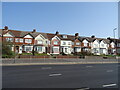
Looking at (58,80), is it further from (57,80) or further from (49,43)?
(49,43)

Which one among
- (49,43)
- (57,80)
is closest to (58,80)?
(57,80)

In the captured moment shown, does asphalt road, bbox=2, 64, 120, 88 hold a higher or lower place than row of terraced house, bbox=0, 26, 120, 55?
lower

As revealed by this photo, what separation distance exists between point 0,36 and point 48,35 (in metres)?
20.5

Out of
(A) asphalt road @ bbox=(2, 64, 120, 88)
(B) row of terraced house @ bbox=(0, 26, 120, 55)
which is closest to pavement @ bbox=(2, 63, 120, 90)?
(A) asphalt road @ bbox=(2, 64, 120, 88)

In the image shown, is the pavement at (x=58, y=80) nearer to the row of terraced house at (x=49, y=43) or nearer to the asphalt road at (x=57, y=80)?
the asphalt road at (x=57, y=80)

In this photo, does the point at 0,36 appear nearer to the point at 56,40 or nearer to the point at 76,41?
the point at 56,40

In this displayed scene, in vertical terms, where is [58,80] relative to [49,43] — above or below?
below

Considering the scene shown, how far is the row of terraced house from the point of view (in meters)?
54.9

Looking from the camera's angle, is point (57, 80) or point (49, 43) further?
point (49, 43)

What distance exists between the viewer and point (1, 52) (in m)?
37.2

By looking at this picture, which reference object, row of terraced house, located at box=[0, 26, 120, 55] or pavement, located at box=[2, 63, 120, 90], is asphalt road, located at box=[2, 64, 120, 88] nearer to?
pavement, located at box=[2, 63, 120, 90]

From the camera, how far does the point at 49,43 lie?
6100cm

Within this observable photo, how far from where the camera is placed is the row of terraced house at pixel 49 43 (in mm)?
54928

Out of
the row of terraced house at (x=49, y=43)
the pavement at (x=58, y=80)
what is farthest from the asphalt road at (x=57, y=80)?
the row of terraced house at (x=49, y=43)
